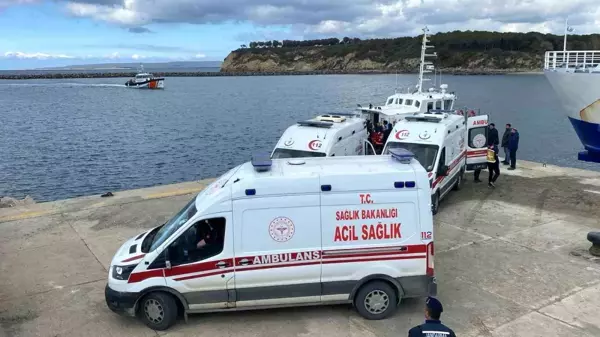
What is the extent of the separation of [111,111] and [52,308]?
67379mm

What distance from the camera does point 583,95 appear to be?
1903 cm

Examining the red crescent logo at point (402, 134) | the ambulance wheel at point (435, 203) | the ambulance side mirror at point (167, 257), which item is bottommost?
the ambulance wheel at point (435, 203)

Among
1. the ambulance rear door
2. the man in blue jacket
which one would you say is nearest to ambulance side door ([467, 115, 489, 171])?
the ambulance rear door

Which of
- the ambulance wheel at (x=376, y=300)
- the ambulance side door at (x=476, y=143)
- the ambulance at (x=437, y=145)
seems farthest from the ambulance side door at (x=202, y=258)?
the ambulance side door at (x=476, y=143)

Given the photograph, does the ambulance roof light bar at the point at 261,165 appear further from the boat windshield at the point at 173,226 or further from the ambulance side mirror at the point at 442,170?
the ambulance side mirror at the point at 442,170

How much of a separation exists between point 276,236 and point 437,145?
744cm

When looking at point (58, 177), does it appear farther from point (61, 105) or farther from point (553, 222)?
point (61, 105)

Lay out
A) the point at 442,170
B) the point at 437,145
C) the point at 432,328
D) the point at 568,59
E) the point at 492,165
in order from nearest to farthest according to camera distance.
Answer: the point at 432,328
the point at 442,170
the point at 437,145
the point at 492,165
the point at 568,59

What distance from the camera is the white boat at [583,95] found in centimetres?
1861

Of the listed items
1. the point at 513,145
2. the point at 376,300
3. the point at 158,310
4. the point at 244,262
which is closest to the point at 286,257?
the point at 244,262

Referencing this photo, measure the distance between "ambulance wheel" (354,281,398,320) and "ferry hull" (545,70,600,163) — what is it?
569 inches

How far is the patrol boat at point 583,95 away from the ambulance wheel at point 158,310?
55.5 feet

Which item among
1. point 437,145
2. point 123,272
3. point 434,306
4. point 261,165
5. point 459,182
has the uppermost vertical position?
point 261,165

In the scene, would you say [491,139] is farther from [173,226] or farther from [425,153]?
[173,226]
